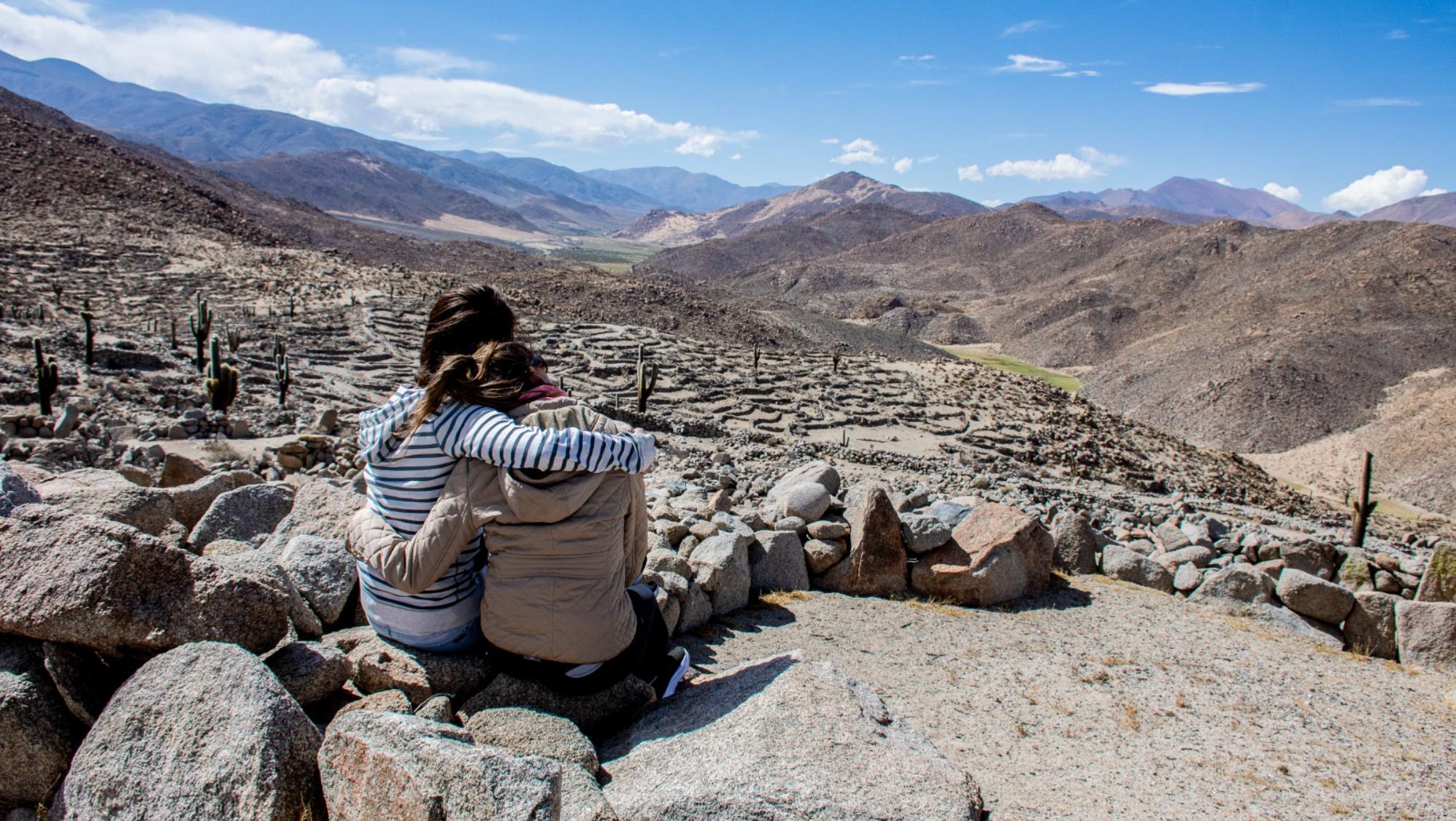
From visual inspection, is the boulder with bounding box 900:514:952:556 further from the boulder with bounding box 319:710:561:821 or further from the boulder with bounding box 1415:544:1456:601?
the boulder with bounding box 319:710:561:821

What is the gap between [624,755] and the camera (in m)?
3.22

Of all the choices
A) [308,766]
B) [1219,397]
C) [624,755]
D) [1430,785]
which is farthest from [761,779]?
[1219,397]

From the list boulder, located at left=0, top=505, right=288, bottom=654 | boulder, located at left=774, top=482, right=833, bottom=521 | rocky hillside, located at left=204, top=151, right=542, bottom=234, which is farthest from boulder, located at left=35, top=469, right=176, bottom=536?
rocky hillside, located at left=204, top=151, right=542, bottom=234

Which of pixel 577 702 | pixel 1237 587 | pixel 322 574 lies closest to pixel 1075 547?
pixel 1237 587

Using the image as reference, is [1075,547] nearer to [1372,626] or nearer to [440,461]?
[1372,626]

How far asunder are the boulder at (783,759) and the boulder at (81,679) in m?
1.74

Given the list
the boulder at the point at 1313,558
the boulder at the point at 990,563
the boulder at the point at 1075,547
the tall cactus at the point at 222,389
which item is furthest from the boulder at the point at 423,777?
the tall cactus at the point at 222,389

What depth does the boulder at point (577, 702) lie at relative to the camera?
3266mm

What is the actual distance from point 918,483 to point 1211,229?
6015cm

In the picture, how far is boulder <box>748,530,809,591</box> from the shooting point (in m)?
6.24

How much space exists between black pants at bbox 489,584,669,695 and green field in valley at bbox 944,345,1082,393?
38370mm

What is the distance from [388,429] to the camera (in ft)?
10.5

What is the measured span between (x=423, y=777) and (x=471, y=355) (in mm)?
1525

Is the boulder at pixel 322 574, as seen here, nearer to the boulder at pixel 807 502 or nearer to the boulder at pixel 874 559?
the boulder at pixel 874 559
